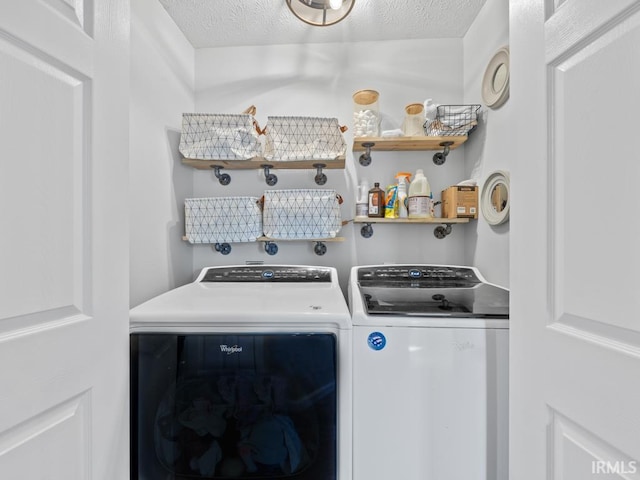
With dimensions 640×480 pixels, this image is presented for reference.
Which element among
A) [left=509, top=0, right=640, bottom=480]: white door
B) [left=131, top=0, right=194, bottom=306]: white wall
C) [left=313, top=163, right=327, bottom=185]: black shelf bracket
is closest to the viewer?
[left=509, top=0, right=640, bottom=480]: white door

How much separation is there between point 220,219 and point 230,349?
92 cm

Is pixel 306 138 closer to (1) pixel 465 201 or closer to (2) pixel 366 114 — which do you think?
(2) pixel 366 114

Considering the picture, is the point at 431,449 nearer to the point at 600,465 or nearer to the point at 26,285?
the point at 600,465

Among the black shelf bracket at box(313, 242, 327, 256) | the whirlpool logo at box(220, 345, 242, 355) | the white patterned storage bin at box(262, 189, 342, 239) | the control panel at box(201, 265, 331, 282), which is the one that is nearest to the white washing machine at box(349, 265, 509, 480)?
the whirlpool logo at box(220, 345, 242, 355)

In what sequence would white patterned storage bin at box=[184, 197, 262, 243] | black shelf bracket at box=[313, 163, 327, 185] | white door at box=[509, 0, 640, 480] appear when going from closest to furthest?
white door at box=[509, 0, 640, 480], white patterned storage bin at box=[184, 197, 262, 243], black shelf bracket at box=[313, 163, 327, 185]

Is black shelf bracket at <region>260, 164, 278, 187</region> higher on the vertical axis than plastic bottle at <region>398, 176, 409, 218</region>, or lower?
higher

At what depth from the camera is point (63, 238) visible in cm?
65


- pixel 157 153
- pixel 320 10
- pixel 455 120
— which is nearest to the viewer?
pixel 320 10

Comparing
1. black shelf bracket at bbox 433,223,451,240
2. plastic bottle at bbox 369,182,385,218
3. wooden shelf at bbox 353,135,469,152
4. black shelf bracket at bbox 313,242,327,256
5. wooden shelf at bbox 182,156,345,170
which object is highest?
wooden shelf at bbox 353,135,469,152

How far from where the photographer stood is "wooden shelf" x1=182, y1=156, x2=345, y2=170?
167cm

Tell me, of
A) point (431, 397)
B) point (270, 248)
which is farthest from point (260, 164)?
point (431, 397)

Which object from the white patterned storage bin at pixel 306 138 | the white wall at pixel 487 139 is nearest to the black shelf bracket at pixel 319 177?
the white patterned storage bin at pixel 306 138

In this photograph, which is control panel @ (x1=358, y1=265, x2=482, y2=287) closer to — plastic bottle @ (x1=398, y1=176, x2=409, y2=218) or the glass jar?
plastic bottle @ (x1=398, y1=176, x2=409, y2=218)

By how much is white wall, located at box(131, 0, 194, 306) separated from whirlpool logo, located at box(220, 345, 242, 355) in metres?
0.62
